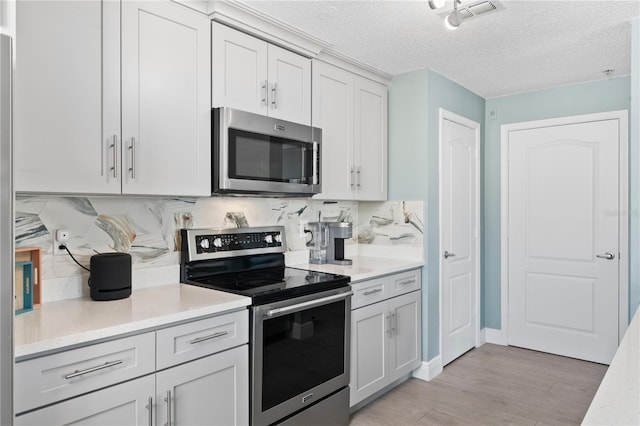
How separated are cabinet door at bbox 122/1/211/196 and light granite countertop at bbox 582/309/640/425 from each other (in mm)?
1791

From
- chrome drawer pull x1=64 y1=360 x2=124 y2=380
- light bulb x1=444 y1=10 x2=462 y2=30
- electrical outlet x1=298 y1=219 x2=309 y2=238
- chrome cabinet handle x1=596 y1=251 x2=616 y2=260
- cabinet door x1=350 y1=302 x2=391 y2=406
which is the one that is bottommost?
cabinet door x1=350 y1=302 x2=391 y2=406

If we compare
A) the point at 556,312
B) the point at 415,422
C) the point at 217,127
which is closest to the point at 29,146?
the point at 217,127

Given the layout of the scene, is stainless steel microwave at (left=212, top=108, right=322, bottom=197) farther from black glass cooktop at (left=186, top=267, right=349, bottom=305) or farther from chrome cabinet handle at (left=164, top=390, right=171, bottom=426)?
chrome cabinet handle at (left=164, top=390, right=171, bottom=426)

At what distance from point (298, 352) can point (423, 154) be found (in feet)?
6.01

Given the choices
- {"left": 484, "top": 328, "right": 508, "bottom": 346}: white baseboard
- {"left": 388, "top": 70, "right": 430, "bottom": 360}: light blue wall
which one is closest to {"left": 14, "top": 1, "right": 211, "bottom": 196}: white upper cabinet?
{"left": 388, "top": 70, "right": 430, "bottom": 360}: light blue wall

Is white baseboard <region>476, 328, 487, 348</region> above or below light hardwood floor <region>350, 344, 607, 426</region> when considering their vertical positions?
above

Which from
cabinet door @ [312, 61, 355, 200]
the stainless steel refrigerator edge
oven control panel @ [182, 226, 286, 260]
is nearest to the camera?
the stainless steel refrigerator edge

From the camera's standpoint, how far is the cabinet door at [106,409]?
1381 mm

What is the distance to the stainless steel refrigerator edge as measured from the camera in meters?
1.05

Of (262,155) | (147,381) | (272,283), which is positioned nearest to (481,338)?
(272,283)

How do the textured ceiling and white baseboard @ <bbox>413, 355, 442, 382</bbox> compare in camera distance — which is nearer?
the textured ceiling

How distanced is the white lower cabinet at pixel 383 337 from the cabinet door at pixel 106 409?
130cm

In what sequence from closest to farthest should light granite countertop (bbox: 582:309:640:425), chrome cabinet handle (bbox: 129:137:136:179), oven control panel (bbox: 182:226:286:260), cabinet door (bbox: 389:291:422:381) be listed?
light granite countertop (bbox: 582:309:640:425)
chrome cabinet handle (bbox: 129:137:136:179)
oven control panel (bbox: 182:226:286:260)
cabinet door (bbox: 389:291:422:381)

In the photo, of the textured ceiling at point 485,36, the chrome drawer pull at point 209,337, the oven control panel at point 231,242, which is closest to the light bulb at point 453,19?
the textured ceiling at point 485,36
